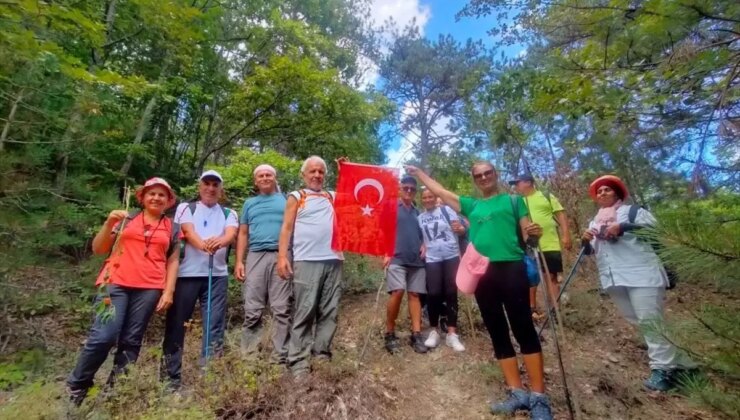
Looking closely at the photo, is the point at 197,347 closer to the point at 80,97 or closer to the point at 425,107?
the point at 80,97

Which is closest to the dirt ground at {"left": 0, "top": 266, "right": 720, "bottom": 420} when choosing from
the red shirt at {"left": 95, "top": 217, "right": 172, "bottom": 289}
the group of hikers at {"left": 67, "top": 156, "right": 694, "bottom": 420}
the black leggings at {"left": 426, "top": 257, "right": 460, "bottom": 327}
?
the group of hikers at {"left": 67, "top": 156, "right": 694, "bottom": 420}

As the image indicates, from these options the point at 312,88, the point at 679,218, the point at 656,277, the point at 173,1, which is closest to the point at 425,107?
the point at 312,88

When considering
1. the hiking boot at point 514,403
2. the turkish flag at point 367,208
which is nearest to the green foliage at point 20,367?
the turkish flag at point 367,208

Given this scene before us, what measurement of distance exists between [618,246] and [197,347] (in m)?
4.34

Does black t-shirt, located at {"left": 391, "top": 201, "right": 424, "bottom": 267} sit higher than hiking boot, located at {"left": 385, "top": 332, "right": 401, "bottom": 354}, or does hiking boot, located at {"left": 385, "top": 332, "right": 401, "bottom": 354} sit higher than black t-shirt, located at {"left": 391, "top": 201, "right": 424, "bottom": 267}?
black t-shirt, located at {"left": 391, "top": 201, "right": 424, "bottom": 267}

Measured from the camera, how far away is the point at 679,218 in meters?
1.55

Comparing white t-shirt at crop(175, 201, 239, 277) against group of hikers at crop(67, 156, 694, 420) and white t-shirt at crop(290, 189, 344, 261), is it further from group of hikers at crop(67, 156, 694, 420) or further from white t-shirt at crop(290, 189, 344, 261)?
white t-shirt at crop(290, 189, 344, 261)

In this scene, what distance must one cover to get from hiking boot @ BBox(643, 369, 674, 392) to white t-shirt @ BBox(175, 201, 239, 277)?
370cm

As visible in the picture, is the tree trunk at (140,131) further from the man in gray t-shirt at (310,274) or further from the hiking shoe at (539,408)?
the hiking shoe at (539,408)

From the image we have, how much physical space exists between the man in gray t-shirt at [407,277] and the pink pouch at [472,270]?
127 cm

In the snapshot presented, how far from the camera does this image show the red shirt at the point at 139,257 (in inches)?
116

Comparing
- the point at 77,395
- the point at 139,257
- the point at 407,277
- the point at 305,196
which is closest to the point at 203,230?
the point at 139,257

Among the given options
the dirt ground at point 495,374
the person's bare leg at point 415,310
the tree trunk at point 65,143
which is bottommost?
the dirt ground at point 495,374

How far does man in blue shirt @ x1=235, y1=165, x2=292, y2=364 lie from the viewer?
135 inches
